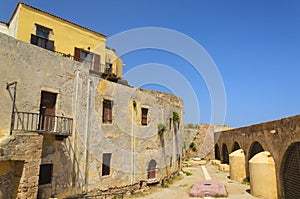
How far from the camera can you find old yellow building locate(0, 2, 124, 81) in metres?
15.6

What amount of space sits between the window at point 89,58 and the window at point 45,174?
29.3 ft

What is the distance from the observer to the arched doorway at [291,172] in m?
12.4

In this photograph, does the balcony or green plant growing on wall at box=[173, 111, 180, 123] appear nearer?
the balcony

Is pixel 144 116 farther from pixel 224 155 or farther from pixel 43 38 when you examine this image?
pixel 224 155

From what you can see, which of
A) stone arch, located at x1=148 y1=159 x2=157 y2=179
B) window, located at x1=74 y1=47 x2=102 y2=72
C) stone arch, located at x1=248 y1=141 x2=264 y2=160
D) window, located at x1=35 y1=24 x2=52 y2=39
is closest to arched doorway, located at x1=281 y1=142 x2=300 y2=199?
stone arch, located at x1=248 y1=141 x2=264 y2=160

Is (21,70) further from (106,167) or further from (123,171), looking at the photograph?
(123,171)

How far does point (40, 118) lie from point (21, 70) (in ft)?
7.67

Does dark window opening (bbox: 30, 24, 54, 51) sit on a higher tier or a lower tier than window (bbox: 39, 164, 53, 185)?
higher

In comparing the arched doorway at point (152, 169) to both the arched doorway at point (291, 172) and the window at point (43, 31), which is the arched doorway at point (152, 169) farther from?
the window at point (43, 31)

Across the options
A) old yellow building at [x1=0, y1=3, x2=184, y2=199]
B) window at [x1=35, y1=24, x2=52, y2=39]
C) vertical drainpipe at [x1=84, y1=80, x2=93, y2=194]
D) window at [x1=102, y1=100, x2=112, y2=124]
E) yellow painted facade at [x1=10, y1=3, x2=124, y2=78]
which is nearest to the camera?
old yellow building at [x1=0, y1=3, x2=184, y2=199]

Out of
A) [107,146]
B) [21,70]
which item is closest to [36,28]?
[21,70]

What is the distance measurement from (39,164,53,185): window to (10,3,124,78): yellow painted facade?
27.9 feet

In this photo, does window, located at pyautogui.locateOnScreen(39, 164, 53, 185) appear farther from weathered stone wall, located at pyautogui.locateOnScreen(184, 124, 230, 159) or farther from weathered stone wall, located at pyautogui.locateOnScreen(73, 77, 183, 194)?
weathered stone wall, located at pyautogui.locateOnScreen(184, 124, 230, 159)

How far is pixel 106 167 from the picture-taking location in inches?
A: 587
